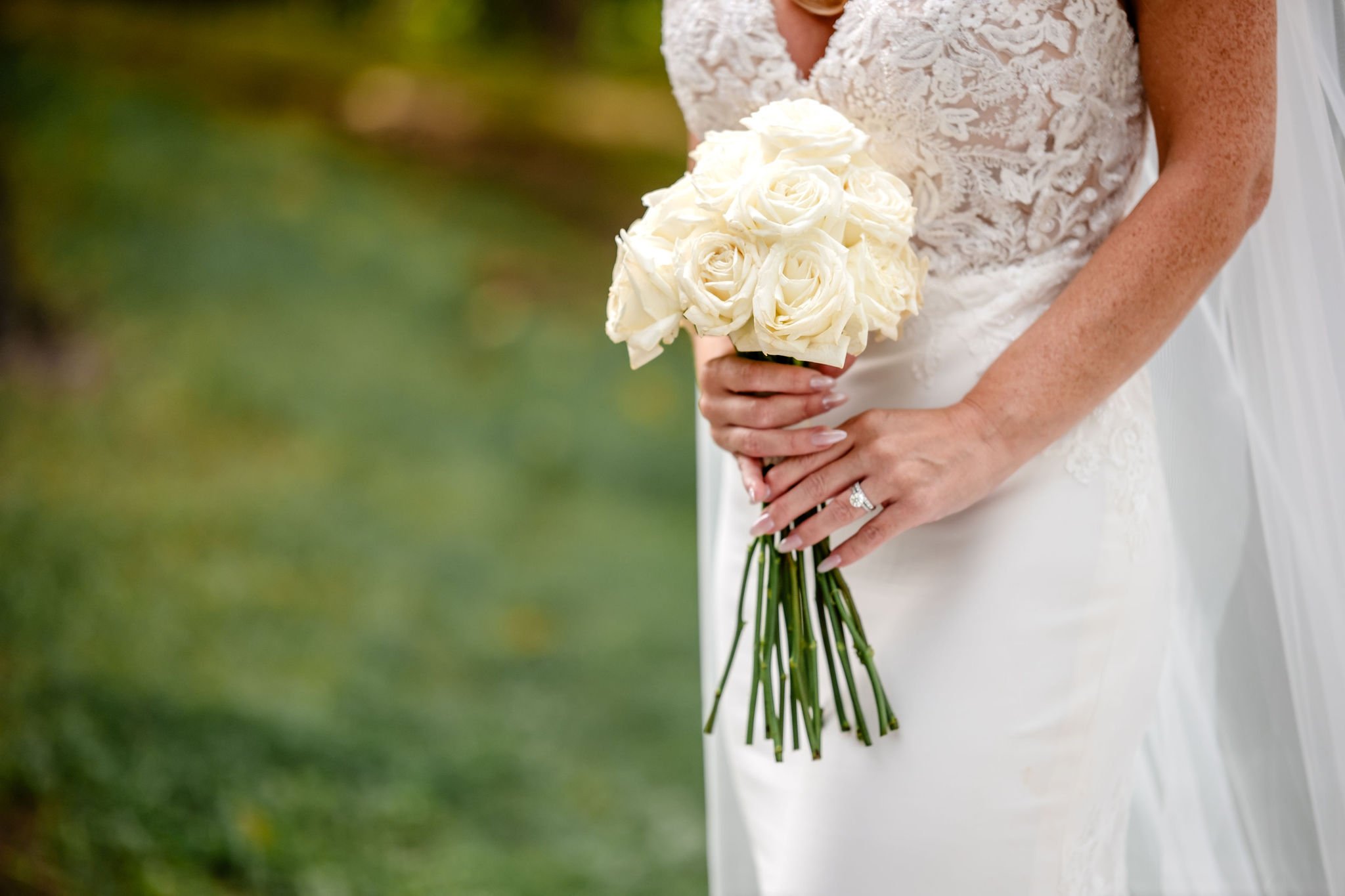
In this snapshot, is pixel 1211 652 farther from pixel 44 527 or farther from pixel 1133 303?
pixel 44 527

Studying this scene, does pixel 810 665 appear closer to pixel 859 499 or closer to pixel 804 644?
pixel 804 644

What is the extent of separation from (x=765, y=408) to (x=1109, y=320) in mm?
423

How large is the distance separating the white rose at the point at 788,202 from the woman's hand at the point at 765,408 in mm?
193

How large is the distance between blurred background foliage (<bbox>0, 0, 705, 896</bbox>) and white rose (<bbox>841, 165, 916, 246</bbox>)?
7.47 ft

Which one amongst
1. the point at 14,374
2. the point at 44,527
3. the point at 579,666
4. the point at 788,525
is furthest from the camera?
the point at 14,374

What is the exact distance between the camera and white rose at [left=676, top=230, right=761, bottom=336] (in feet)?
4.02

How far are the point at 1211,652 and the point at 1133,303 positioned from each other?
26.5 inches

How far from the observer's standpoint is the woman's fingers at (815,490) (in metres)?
1.32

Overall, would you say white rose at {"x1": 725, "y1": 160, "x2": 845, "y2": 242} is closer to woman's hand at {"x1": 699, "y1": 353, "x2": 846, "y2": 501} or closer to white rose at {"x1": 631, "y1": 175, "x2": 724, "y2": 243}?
white rose at {"x1": 631, "y1": 175, "x2": 724, "y2": 243}

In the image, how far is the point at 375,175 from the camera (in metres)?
6.81

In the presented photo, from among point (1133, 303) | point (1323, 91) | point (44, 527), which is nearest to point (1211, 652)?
point (1133, 303)

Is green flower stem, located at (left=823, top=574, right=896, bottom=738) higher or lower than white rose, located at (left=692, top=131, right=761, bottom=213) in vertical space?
A: lower

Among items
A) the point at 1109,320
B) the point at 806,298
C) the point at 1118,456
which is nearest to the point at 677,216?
the point at 806,298

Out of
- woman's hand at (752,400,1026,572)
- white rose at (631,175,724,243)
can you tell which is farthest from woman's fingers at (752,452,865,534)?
white rose at (631,175,724,243)
